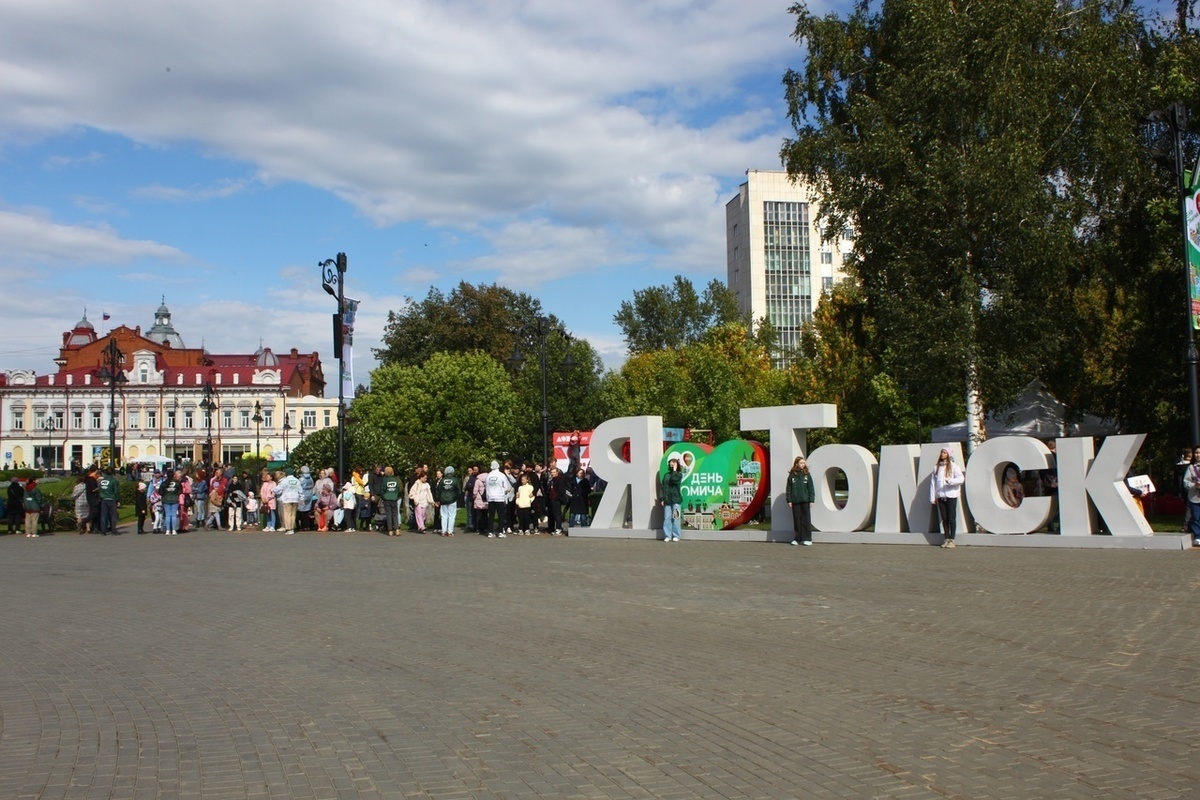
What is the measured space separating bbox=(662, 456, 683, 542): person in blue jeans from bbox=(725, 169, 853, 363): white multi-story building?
2879 inches

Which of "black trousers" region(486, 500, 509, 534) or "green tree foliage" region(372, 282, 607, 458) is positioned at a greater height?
"green tree foliage" region(372, 282, 607, 458)

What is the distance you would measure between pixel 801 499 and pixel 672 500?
10.1 ft

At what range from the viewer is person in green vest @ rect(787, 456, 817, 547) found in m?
21.0

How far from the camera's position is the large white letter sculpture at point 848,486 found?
21156 millimetres

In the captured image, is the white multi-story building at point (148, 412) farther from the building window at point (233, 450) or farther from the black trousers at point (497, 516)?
the black trousers at point (497, 516)

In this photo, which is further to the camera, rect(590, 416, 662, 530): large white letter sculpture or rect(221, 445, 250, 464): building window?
rect(221, 445, 250, 464): building window

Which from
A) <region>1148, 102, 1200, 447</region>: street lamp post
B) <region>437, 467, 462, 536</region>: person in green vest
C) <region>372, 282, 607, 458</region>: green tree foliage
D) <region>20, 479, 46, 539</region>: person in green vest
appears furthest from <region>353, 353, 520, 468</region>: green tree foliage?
<region>1148, 102, 1200, 447</region>: street lamp post

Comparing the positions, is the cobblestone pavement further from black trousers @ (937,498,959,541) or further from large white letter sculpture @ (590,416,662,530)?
large white letter sculpture @ (590,416,662,530)

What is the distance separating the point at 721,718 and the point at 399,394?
5437 centimetres

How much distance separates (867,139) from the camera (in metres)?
27.0

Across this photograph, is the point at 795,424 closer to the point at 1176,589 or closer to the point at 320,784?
the point at 1176,589

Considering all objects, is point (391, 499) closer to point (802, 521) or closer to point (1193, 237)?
point (802, 521)

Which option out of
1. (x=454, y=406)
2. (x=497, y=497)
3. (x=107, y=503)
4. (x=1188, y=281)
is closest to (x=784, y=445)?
(x=497, y=497)

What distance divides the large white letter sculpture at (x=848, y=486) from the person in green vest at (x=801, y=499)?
0.56 meters
